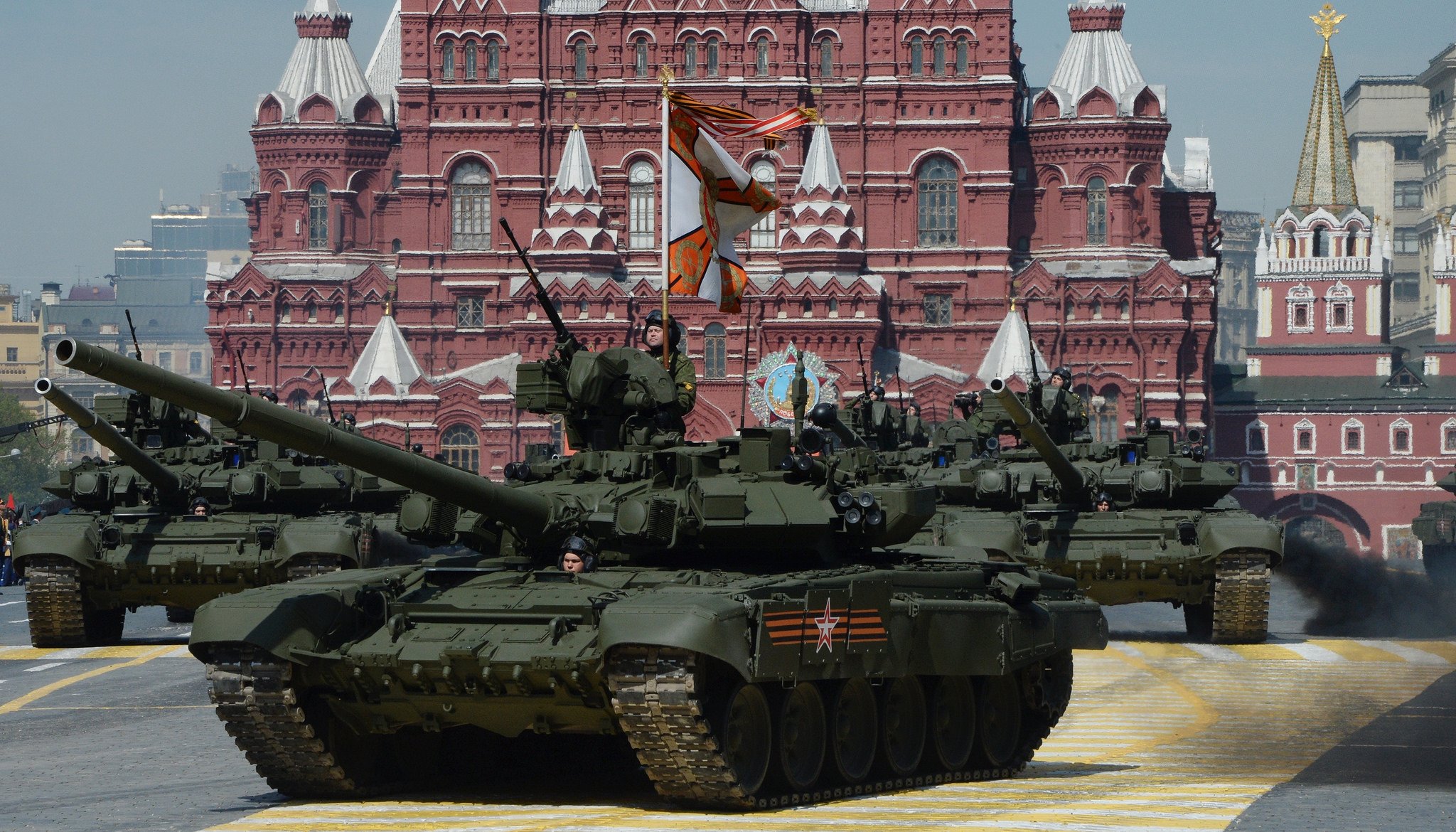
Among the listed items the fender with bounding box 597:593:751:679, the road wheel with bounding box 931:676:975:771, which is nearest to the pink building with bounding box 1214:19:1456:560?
the road wheel with bounding box 931:676:975:771

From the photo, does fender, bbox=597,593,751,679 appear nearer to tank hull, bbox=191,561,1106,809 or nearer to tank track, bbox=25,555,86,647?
tank hull, bbox=191,561,1106,809

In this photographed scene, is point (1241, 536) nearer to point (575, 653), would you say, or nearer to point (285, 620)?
point (575, 653)

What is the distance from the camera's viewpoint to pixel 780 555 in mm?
15531

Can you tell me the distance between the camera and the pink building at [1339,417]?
98875 millimetres

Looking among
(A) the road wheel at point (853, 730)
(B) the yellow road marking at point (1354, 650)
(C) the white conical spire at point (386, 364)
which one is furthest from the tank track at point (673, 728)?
(C) the white conical spire at point (386, 364)

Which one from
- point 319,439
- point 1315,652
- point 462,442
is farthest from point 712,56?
point 319,439

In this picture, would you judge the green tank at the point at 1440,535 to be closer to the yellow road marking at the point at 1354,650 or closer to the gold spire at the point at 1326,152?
the yellow road marking at the point at 1354,650

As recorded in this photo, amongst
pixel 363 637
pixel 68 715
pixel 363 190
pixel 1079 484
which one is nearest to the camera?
pixel 363 637

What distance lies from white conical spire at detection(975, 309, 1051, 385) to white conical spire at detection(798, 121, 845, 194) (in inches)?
288

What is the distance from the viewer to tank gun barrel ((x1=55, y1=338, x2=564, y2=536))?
41.0ft

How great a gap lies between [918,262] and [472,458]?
1660cm

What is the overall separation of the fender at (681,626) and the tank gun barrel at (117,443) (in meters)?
7.72

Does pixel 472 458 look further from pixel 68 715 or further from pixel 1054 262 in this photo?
pixel 68 715

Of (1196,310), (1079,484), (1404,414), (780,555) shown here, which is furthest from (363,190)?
(780,555)
